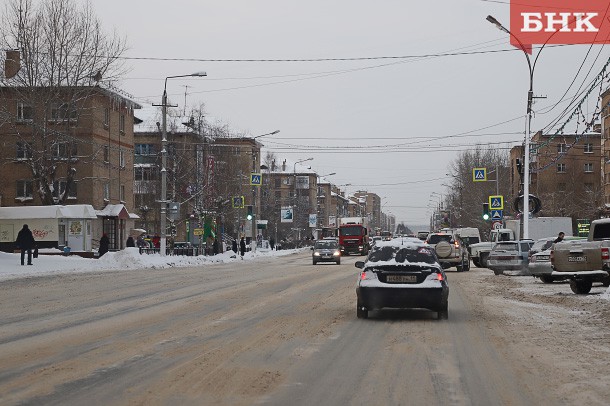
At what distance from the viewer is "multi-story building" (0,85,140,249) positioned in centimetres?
5388

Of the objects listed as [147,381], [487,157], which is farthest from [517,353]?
[487,157]

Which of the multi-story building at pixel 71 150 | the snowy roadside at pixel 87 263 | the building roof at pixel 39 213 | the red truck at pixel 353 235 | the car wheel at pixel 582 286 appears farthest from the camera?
the red truck at pixel 353 235

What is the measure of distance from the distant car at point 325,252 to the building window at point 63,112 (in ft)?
58.0

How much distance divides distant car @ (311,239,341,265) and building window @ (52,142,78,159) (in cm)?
1683

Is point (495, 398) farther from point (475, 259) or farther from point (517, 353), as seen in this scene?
point (475, 259)

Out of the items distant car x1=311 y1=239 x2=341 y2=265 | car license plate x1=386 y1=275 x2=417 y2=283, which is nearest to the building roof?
distant car x1=311 y1=239 x2=341 y2=265

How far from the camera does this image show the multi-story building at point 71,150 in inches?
2121

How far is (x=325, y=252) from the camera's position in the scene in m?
53.2

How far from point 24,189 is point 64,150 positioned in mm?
8312

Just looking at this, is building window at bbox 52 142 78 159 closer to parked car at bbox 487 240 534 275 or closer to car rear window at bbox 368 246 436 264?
parked car at bbox 487 240 534 275

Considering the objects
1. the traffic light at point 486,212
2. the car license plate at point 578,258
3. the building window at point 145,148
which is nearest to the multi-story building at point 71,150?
the traffic light at point 486,212

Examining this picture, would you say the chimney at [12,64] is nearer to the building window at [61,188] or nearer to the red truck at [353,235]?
the building window at [61,188]

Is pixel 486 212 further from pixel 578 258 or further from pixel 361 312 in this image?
pixel 361 312

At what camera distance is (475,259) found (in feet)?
167
